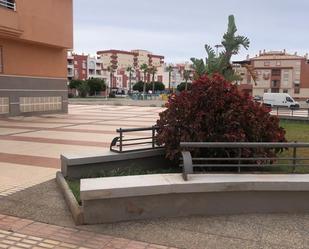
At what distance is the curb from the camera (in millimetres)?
4902

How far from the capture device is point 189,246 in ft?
14.1

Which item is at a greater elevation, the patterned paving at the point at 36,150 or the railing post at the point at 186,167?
the railing post at the point at 186,167

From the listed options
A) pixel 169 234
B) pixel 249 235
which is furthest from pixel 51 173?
pixel 249 235

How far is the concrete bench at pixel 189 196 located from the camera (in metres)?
4.92

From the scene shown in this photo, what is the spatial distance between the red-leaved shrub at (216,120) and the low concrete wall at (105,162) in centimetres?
50

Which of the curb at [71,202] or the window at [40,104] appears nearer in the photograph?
the curb at [71,202]

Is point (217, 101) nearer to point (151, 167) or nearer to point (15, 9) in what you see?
point (151, 167)

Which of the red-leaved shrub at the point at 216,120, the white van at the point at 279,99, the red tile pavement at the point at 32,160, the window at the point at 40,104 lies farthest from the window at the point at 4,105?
the white van at the point at 279,99

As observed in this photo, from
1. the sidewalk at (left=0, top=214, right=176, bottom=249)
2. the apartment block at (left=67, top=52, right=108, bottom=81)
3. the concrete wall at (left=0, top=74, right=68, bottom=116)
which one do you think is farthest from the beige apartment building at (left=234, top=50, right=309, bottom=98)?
the sidewalk at (left=0, top=214, right=176, bottom=249)

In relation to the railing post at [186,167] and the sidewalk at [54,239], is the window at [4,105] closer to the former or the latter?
the sidewalk at [54,239]

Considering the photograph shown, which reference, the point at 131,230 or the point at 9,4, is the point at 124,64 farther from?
the point at 131,230

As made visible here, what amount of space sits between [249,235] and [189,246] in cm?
77

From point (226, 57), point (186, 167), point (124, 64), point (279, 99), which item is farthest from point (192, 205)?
point (124, 64)

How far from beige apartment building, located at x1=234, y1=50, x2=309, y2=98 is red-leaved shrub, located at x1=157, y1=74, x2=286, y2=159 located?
8716 centimetres
